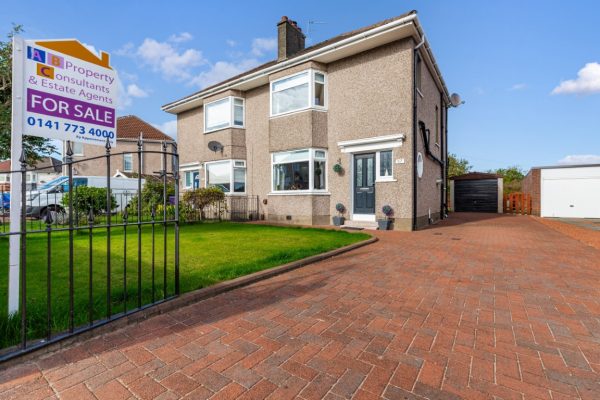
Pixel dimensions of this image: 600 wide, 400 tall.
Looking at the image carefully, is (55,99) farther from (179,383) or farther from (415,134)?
(415,134)

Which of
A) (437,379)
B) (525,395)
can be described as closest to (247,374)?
(437,379)

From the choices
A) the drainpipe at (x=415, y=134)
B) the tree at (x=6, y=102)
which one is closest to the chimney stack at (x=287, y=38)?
the drainpipe at (x=415, y=134)

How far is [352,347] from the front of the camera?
250 cm

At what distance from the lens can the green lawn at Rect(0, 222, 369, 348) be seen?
292 cm

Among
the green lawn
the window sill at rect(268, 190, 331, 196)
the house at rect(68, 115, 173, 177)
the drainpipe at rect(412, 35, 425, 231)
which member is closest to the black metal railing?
the green lawn

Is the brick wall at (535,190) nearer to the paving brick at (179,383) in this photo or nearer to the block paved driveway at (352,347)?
the block paved driveway at (352,347)

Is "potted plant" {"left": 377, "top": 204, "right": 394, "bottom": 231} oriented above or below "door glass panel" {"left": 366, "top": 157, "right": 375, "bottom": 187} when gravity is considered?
below

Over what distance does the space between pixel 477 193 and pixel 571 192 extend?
5259 mm

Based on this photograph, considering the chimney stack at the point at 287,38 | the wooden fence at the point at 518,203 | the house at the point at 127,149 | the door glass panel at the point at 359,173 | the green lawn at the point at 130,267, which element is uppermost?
the chimney stack at the point at 287,38

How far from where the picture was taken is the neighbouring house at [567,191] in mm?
16172

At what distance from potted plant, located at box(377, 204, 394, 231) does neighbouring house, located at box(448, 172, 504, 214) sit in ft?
46.5

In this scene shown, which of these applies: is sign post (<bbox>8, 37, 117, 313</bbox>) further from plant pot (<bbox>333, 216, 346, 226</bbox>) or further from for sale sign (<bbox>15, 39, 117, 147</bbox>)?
plant pot (<bbox>333, 216, 346, 226</bbox>)

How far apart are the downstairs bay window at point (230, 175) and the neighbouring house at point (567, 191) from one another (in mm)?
15794

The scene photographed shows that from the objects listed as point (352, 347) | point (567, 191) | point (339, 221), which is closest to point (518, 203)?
point (567, 191)
